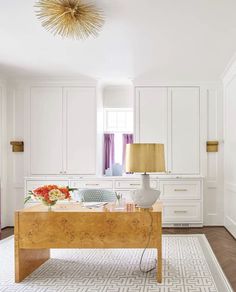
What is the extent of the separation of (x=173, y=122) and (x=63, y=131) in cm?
189

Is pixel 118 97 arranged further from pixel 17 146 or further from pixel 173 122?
pixel 17 146

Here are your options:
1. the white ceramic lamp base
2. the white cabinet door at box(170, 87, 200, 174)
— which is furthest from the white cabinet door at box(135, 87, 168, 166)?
the white ceramic lamp base

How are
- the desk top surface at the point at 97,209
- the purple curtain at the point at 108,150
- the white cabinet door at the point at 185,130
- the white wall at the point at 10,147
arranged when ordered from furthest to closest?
the purple curtain at the point at 108,150
the white wall at the point at 10,147
the white cabinet door at the point at 185,130
the desk top surface at the point at 97,209

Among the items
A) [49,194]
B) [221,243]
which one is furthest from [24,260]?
[221,243]

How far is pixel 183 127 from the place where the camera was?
5.71m

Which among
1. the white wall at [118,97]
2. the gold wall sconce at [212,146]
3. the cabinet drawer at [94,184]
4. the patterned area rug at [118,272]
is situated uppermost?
the white wall at [118,97]

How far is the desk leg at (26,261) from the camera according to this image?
314cm

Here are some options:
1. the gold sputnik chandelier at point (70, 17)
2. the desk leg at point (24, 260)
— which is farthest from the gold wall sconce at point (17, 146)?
the gold sputnik chandelier at point (70, 17)

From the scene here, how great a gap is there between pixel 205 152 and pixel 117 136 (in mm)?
1660

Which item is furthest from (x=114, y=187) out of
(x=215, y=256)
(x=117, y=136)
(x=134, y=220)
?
(x=134, y=220)

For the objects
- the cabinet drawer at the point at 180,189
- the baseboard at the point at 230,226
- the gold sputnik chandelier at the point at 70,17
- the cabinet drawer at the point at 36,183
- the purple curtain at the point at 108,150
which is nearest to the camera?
the gold sputnik chandelier at the point at 70,17

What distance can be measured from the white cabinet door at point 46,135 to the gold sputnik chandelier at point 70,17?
7.71 ft

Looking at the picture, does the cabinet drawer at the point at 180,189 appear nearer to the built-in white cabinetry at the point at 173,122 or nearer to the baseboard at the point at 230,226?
the built-in white cabinetry at the point at 173,122

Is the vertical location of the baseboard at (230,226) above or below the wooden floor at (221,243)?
above
